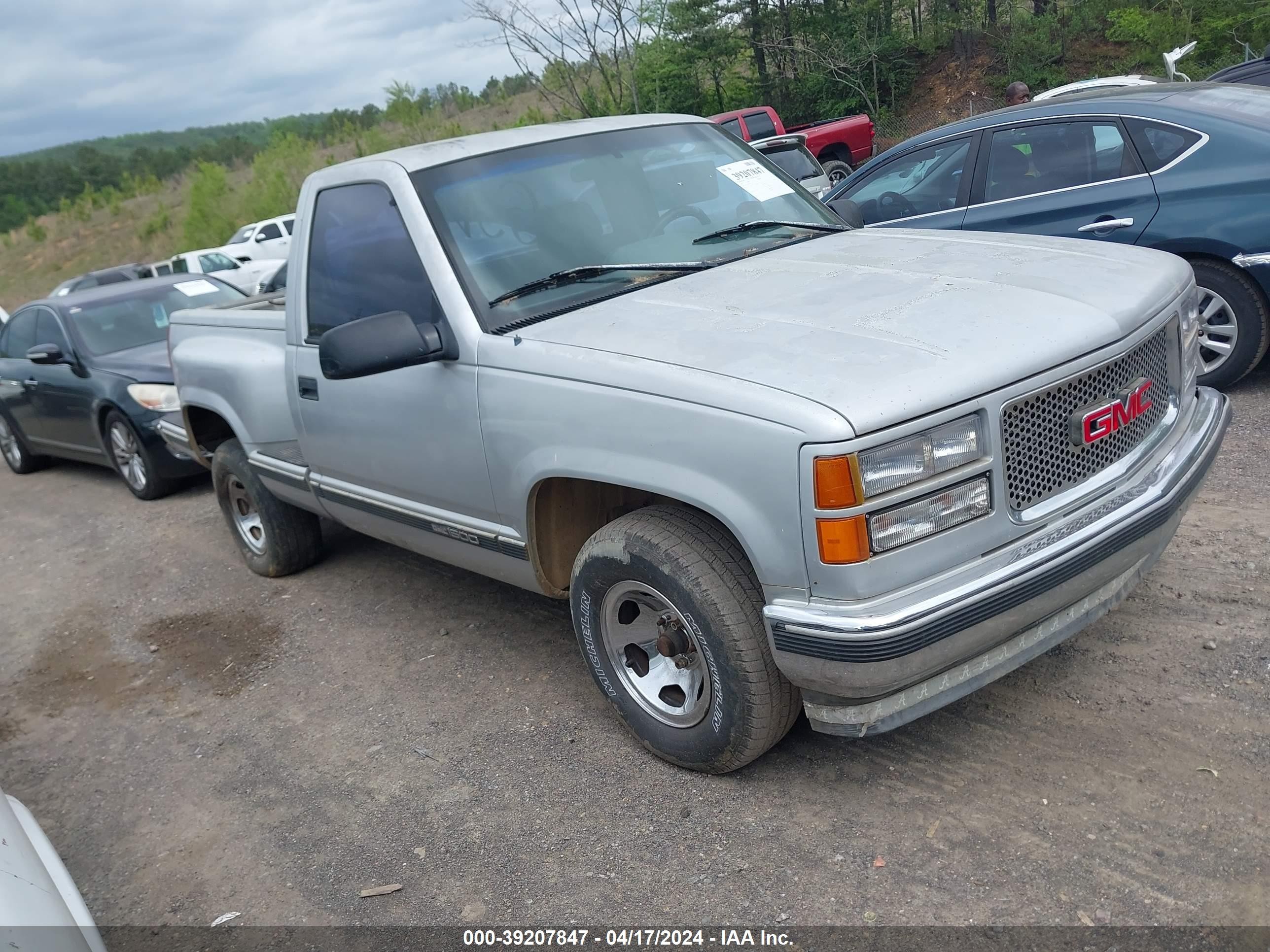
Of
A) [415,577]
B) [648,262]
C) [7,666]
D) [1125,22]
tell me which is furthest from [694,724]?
[1125,22]

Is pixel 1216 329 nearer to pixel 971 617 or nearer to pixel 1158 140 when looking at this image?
pixel 1158 140

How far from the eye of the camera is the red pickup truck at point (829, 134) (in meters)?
19.6

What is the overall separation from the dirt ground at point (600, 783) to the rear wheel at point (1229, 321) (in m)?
0.76

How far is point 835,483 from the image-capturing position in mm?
2506

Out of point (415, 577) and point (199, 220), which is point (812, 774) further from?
point (199, 220)

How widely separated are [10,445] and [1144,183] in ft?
30.7

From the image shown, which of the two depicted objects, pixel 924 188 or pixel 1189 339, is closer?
pixel 1189 339

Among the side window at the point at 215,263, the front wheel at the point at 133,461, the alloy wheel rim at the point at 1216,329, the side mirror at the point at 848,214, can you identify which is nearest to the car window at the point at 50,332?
the front wheel at the point at 133,461

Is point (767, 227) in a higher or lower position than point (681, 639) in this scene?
higher

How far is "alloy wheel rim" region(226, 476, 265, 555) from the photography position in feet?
18.5

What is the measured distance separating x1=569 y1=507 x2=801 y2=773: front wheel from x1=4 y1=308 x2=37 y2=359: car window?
7.29 metres

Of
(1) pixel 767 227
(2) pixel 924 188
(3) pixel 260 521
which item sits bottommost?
(3) pixel 260 521

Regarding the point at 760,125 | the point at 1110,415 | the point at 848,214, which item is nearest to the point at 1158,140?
the point at 848,214

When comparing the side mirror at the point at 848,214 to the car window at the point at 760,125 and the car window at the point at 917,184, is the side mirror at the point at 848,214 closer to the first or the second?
the car window at the point at 917,184
